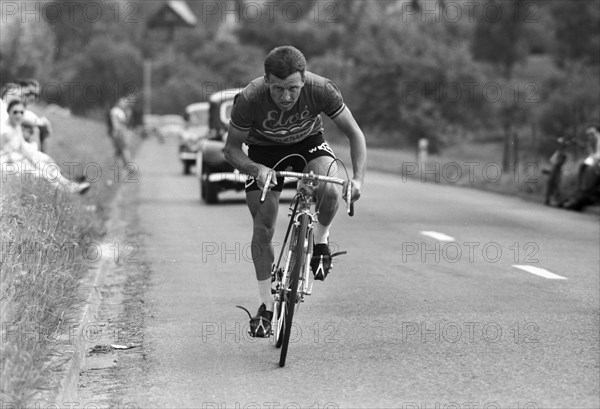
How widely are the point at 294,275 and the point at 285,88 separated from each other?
3.43 feet

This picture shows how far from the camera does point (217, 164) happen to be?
22.3 m

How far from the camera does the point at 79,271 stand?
10906 millimetres

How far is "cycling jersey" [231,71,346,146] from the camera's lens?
766cm

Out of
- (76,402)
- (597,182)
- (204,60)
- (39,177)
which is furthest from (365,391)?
(204,60)

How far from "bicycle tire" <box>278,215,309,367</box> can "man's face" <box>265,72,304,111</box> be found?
2.32 ft

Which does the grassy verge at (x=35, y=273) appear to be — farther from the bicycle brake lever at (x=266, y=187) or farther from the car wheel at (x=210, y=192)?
the car wheel at (x=210, y=192)

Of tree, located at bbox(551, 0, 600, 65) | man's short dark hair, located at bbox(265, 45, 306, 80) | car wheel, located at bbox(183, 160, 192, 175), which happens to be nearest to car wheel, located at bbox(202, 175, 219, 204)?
car wheel, located at bbox(183, 160, 192, 175)

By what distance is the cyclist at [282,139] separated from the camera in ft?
24.4

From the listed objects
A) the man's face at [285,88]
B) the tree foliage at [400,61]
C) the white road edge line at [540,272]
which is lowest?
the tree foliage at [400,61]

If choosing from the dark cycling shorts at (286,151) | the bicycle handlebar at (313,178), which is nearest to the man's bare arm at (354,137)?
the dark cycling shorts at (286,151)

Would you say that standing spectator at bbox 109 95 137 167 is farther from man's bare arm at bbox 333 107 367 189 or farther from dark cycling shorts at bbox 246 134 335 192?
man's bare arm at bbox 333 107 367 189

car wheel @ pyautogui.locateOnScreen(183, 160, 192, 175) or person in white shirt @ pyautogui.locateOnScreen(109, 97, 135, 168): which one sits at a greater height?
person in white shirt @ pyautogui.locateOnScreen(109, 97, 135, 168)

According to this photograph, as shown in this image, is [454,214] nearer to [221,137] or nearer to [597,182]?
[597,182]

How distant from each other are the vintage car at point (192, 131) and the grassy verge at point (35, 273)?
1943 centimetres
